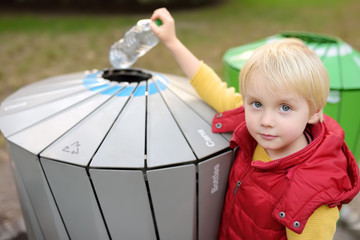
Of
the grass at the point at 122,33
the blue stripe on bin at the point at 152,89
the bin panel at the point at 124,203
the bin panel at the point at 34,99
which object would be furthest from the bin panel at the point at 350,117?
the grass at the point at 122,33

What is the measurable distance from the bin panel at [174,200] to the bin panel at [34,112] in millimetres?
562

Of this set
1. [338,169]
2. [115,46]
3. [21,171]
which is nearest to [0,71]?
[115,46]

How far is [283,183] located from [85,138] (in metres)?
0.75

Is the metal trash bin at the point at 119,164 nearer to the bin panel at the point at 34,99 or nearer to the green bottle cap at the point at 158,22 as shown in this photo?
the bin panel at the point at 34,99

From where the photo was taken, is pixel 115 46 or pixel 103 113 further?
pixel 115 46

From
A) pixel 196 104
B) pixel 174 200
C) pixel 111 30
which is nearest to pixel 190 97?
pixel 196 104

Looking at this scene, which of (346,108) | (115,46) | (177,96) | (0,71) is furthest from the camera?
(0,71)

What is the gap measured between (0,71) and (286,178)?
16.8 feet

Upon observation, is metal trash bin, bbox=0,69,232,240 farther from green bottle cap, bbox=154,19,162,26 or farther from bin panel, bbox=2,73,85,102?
green bottle cap, bbox=154,19,162,26

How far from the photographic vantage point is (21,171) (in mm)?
1595

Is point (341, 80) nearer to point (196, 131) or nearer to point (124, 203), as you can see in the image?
point (196, 131)

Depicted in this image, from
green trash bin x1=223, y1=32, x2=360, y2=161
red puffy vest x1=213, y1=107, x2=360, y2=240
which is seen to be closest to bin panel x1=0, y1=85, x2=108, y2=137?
red puffy vest x1=213, y1=107, x2=360, y2=240

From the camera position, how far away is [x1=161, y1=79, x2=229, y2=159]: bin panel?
147 centimetres

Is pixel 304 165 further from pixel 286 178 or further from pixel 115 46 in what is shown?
pixel 115 46
